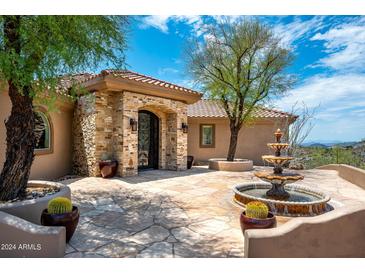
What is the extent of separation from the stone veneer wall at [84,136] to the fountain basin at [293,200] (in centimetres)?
562

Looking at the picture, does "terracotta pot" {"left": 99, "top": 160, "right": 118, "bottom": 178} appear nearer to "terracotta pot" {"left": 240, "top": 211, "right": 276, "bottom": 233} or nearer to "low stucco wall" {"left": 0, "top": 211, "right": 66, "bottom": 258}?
"low stucco wall" {"left": 0, "top": 211, "right": 66, "bottom": 258}

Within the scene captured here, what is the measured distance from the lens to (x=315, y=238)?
3.07 meters

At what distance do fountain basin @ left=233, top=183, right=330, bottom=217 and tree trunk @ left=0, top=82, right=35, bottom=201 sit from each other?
4.74 metres

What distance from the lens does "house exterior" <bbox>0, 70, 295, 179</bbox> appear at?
846 centimetres

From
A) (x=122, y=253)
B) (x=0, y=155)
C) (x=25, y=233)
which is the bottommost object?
(x=122, y=253)

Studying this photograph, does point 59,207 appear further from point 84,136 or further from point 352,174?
point 352,174

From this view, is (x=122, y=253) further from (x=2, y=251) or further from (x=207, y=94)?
(x=207, y=94)

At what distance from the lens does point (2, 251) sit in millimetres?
3135

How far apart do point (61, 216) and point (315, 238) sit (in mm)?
3576

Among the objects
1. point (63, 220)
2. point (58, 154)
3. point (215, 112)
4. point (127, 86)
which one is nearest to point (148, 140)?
point (127, 86)

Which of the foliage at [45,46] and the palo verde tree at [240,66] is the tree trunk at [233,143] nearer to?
the palo verde tree at [240,66]

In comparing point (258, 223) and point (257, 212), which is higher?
point (257, 212)
